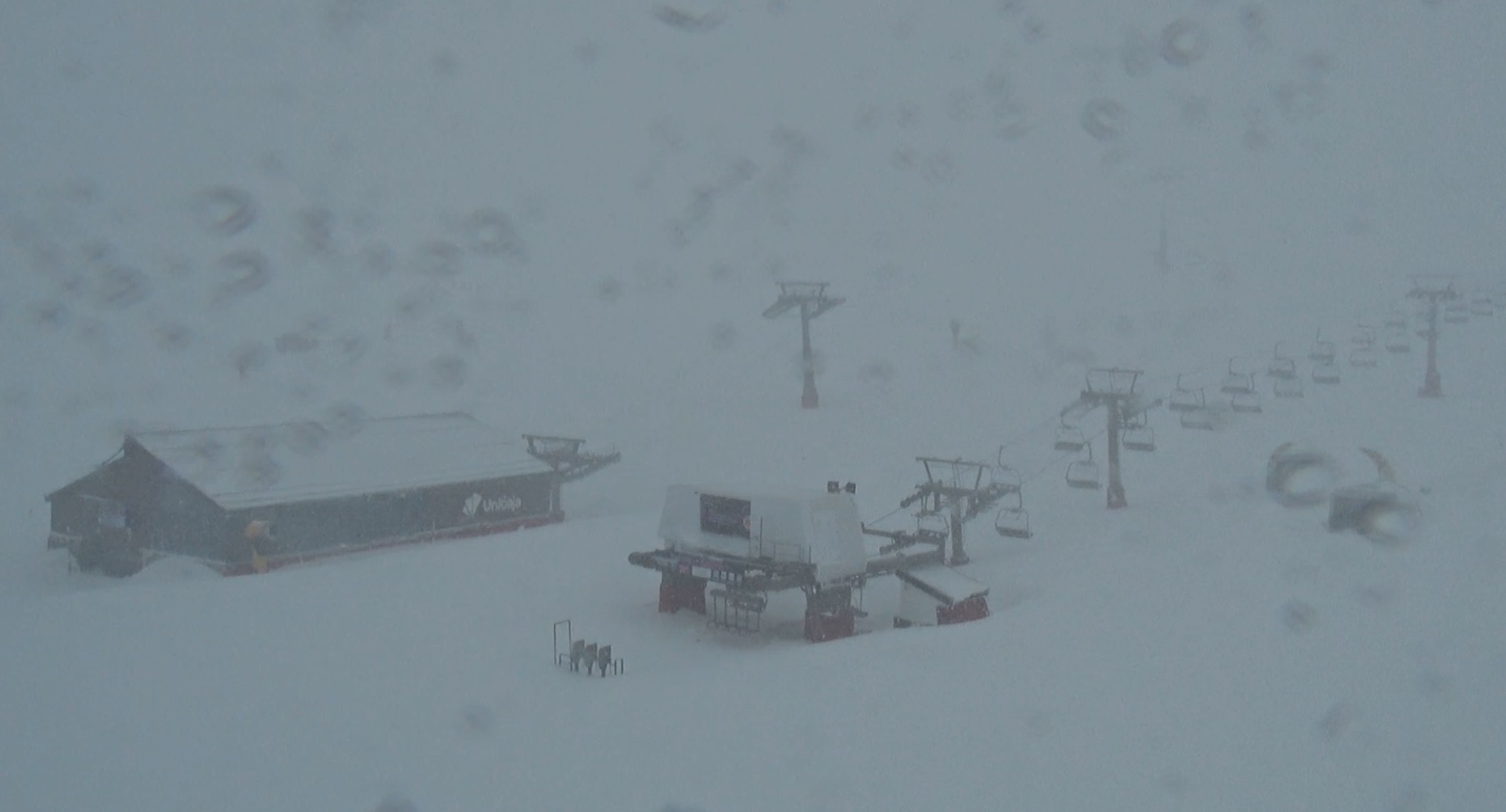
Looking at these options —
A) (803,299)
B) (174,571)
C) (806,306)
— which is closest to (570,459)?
(174,571)

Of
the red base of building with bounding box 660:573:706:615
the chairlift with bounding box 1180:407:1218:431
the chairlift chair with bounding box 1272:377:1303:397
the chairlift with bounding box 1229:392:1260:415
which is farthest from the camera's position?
the chairlift chair with bounding box 1272:377:1303:397

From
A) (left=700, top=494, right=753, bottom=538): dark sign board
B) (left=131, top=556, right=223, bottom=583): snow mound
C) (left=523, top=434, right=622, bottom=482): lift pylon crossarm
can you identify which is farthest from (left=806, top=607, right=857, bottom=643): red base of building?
(left=523, top=434, right=622, bottom=482): lift pylon crossarm

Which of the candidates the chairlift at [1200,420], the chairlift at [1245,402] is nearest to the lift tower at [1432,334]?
the chairlift at [1245,402]

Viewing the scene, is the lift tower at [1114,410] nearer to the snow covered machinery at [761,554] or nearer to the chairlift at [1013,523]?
the chairlift at [1013,523]

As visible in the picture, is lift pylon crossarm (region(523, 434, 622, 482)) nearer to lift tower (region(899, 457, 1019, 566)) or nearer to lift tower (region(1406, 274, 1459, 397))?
lift tower (region(899, 457, 1019, 566))

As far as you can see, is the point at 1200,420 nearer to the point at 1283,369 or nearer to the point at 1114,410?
the point at 1114,410
